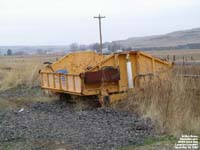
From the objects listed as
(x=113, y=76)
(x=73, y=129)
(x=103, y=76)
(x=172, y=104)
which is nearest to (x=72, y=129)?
(x=73, y=129)

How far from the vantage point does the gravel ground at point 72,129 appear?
7467mm

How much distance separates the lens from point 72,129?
880 cm

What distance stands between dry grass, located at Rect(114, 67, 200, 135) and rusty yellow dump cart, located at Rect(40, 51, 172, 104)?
2.09 feet

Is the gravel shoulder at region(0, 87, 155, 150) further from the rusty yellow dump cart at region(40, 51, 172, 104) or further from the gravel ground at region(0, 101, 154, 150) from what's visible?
the rusty yellow dump cart at region(40, 51, 172, 104)

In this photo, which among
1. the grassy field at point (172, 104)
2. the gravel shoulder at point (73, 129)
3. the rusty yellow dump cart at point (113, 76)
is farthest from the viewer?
the rusty yellow dump cart at point (113, 76)

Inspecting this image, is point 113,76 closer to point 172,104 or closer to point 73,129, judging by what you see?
point 172,104

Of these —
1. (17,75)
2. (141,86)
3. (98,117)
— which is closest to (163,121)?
(98,117)

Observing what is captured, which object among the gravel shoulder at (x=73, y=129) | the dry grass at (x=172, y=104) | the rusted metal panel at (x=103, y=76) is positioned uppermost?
the rusted metal panel at (x=103, y=76)

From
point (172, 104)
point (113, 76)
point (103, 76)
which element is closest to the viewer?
point (172, 104)

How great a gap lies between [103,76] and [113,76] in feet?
1.15

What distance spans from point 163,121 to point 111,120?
5.43ft

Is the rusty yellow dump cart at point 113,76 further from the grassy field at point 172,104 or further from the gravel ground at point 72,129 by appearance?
the gravel ground at point 72,129

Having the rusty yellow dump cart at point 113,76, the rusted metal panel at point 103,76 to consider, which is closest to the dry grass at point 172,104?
the rusty yellow dump cart at point 113,76

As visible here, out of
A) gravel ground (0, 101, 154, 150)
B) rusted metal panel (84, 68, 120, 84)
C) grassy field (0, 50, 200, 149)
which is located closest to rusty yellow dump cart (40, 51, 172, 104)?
rusted metal panel (84, 68, 120, 84)
